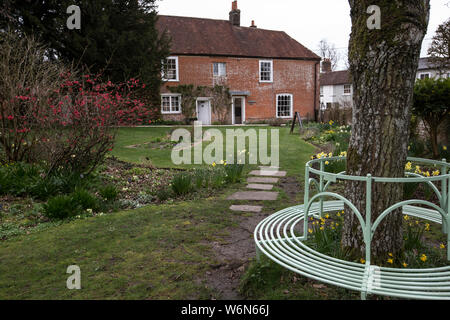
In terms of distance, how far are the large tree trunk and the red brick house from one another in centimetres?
2164

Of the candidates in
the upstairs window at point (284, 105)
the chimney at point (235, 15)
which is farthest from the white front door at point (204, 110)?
the chimney at point (235, 15)

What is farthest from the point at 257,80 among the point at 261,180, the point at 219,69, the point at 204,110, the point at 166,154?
the point at 261,180

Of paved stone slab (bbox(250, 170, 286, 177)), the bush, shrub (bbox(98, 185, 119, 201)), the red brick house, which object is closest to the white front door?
the red brick house

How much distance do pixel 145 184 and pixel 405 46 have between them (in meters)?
5.40

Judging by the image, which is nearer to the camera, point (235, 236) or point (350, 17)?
point (350, 17)

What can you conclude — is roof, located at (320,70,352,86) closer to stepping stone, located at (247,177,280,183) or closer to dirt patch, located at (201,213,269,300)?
stepping stone, located at (247,177,280,183)

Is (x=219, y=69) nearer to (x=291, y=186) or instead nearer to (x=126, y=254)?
(x=291, y=186)

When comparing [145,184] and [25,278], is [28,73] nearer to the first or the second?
[145,184]

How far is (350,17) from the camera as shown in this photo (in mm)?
3229

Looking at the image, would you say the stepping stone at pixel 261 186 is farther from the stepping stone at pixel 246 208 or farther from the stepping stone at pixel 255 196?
the stepping stone at pixel 246 208

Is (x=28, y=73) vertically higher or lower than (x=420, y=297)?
higher

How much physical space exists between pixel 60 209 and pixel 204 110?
21063mm

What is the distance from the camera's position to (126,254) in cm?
374

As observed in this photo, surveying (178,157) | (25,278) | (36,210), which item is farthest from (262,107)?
(25,278)
